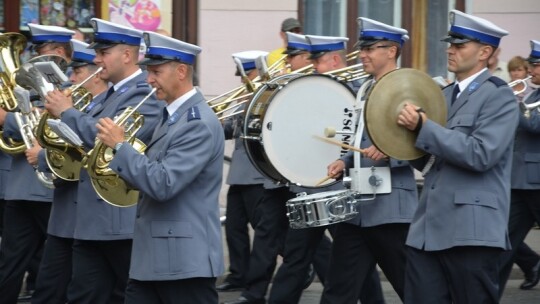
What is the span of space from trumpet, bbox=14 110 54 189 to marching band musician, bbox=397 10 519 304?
2587 millimetres

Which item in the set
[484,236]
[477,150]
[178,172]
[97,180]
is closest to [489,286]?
[484,236]

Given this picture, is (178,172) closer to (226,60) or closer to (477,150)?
(477,150)

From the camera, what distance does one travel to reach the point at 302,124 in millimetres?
8156

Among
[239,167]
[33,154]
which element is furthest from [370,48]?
[239,167]

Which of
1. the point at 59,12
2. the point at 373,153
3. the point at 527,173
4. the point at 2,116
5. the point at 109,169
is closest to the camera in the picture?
the point at 109,169

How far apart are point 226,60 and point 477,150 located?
6.98 metres

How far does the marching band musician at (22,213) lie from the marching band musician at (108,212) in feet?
4.20

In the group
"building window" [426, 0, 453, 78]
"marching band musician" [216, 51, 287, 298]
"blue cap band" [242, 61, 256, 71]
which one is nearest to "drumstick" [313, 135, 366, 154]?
"marching band musician" [216, 51, 287, 298]

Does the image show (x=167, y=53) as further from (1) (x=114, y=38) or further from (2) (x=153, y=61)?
(1) (x=114, y=38)

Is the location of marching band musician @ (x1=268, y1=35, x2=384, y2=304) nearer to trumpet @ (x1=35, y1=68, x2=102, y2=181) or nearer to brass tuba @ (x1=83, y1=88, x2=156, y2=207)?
trumpet @ (x1=35, y1=68, x2=102, y2=181)

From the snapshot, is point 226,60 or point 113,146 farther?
point 226,60

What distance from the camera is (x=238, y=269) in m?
10.6

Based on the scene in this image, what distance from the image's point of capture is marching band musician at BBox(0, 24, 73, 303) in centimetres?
883

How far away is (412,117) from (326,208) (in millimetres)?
1059
